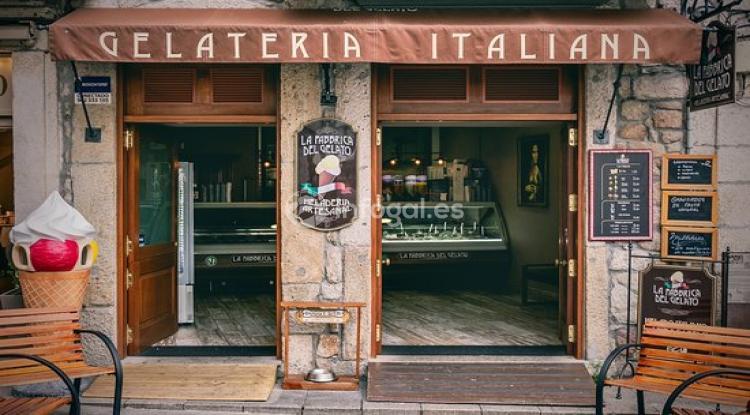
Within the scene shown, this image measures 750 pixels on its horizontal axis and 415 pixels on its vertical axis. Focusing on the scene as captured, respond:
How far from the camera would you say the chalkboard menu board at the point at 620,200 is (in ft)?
20.5

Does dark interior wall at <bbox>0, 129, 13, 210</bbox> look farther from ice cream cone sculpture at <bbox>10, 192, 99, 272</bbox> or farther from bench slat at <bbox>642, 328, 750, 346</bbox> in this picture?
bench slat at <bbox>642, 328, 750, 346</bbox>

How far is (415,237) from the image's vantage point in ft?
35.1

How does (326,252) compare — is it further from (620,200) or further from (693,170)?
(693,170)

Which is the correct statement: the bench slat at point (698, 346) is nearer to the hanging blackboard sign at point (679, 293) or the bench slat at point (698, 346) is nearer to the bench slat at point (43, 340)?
the hanging blackboard sign at point (679, 293)

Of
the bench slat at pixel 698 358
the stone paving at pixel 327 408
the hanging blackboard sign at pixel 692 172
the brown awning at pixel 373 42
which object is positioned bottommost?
Answer: the stone paving at pixel 327 408

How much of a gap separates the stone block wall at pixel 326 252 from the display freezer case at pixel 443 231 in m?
4.00

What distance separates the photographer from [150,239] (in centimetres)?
706

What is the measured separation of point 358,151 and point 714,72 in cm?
314

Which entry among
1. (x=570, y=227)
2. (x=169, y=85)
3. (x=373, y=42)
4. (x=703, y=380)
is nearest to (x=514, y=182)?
(x=570, y=227)

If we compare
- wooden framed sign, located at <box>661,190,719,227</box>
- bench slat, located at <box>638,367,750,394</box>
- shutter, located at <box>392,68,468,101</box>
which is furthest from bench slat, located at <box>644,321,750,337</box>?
shutter, located at <box>392,68,468,101</box>

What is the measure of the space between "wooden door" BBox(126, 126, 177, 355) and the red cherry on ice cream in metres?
0.84

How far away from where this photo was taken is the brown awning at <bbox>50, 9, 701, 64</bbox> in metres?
5.50

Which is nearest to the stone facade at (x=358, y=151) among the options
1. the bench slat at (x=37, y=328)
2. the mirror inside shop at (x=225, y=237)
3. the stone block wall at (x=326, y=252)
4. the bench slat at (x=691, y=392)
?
the stone block wall at (x=326, y=252)

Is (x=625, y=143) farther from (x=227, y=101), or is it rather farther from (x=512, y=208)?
(x=512, y=208)
